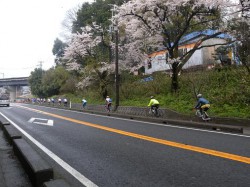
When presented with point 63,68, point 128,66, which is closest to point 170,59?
point 128,66

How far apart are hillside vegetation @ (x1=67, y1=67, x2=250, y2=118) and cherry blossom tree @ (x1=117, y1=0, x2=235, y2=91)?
1.71m

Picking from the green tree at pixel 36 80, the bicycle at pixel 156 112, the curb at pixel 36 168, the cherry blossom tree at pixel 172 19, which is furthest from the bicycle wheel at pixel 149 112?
the green tree at pixel 36 80

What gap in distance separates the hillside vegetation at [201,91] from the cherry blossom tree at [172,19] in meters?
1.71

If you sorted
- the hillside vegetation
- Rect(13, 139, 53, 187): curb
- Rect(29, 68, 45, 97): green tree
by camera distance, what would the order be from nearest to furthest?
Rect(13, 139, 53, 187): curb, the hillside vegetation, Rect(29, 68, 45, 97): green tree

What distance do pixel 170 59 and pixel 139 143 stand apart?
43.9 feet

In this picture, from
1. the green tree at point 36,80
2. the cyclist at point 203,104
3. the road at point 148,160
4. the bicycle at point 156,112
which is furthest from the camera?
the green tree at point 36,80

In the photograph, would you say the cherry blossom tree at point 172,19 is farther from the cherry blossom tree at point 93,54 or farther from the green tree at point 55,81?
the green tree at point 55,81

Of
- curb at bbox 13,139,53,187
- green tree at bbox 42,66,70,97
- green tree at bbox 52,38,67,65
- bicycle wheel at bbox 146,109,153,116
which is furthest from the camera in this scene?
green tree at bbox 52,38,67,65

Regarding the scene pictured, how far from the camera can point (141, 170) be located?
21.0 feet

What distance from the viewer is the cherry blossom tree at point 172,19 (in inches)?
835

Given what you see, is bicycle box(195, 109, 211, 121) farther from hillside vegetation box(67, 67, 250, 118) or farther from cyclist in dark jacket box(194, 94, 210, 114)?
hillside vegetation box(67, 67, 250, 118)

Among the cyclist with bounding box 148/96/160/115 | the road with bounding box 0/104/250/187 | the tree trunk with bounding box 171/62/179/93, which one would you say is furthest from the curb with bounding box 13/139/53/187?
the tree trunk with bounding box 171/62/179/93

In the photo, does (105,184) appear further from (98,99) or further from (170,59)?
(98,99)

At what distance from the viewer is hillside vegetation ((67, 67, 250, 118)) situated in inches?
688
